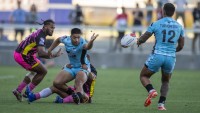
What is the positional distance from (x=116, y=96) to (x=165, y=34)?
456 cm

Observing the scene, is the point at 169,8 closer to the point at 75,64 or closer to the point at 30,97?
the point at 75,64

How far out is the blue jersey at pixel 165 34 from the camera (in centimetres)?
1434

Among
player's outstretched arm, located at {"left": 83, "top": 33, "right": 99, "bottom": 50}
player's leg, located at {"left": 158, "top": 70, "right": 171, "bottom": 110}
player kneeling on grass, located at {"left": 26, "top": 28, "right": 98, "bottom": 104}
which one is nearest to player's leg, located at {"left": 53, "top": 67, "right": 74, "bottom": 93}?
player kneeling on grass, located at {"left": 26, "top": 28, "right": 98, "bottom": 104}

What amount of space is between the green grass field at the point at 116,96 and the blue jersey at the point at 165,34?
1199mm

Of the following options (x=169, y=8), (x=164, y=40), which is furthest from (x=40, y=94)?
(x=169, y=8)

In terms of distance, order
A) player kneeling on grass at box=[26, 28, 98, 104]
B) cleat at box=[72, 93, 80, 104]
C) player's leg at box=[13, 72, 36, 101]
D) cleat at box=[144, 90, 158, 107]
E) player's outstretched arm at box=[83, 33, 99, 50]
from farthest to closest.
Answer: player's leg at box=[13, 72, 36, 101] → player kneeling on grass at box=[26, 28, 98, 104] → cleat at box=[72, 93, 80, 104] → player's outstretched arm at box=[83, 33, 99, 50] → cleat at box=[144, 90, 158, 107]

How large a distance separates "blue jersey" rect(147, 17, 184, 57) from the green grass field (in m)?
1.20

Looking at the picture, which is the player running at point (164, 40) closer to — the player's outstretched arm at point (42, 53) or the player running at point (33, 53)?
the player's outstretched arm at point (42, 53)

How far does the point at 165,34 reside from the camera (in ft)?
47.0

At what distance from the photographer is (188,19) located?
3375 centimetres

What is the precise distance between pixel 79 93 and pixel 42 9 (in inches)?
756

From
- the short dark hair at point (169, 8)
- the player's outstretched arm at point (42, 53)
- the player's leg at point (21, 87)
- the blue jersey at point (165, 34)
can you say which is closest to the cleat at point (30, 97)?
the player's leg at point (21, 87)

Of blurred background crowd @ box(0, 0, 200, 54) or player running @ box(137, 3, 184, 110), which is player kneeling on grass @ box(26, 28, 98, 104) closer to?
player running @ box(137, 3, 184, 110)

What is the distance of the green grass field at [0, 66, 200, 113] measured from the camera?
14.4 meters
